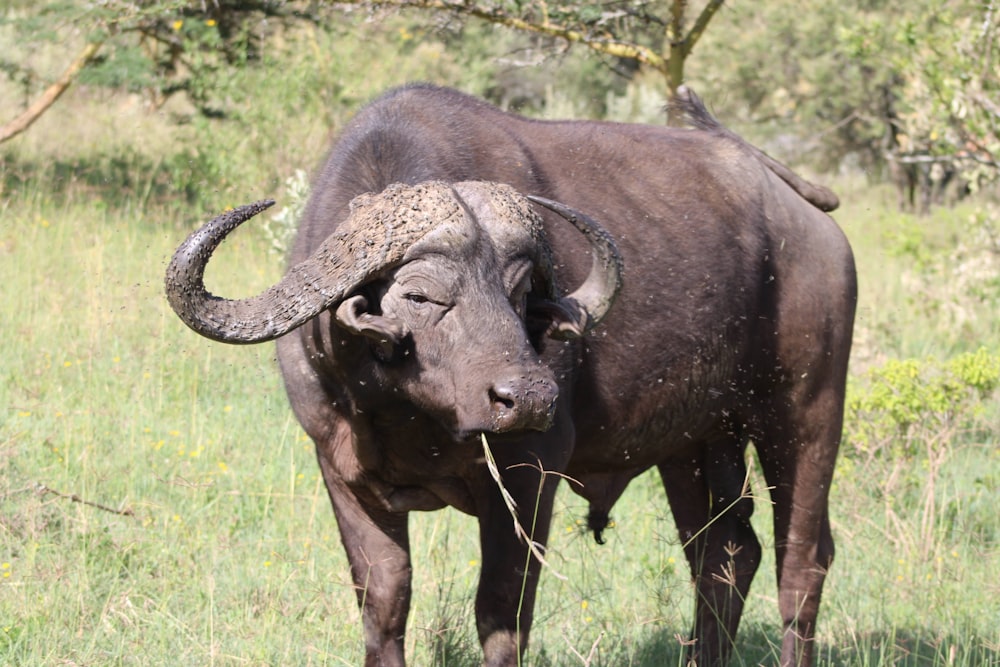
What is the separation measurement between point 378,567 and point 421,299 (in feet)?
3.88

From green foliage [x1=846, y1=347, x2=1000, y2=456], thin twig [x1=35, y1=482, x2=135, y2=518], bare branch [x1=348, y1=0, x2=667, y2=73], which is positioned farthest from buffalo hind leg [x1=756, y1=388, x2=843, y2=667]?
bare branch [x1=348, y1=0, x2=667, y2=73]

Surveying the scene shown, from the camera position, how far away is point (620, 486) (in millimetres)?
5172

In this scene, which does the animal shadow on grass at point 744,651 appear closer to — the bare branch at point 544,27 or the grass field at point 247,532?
the grass field at point 247,532

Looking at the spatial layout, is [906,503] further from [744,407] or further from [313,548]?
[313,548]

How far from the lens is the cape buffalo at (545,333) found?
3541 mm

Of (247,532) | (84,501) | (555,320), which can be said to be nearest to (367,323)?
(555,320)

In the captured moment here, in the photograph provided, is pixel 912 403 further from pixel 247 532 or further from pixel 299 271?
pixel 299 271

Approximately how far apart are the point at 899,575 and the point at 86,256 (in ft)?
18.3

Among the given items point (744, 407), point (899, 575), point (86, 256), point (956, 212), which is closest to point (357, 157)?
point (744, 407)

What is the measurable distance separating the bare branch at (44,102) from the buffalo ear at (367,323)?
8987mm

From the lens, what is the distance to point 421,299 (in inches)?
141

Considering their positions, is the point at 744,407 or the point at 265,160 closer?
the point at 744,407

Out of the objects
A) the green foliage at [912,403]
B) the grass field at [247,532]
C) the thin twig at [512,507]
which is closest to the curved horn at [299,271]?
the thin twig at [512,507]

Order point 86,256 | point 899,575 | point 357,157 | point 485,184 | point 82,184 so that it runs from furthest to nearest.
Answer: point 82,184 → point 86,256 → point 899,575 → point 357,157 → point 485,184
